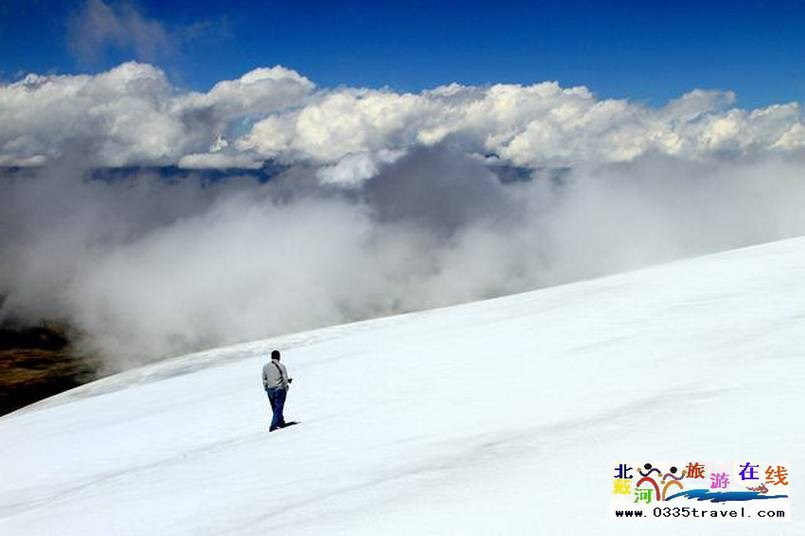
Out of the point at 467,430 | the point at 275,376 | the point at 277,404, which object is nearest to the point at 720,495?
the point at 467,430

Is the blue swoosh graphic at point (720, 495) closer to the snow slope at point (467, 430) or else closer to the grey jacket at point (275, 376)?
the snow slope at point (467, 430)

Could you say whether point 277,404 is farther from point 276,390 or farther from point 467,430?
point 467,430

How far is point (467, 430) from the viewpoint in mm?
12164

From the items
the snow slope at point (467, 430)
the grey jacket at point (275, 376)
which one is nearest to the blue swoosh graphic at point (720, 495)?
the snow slope at point (467, 430)

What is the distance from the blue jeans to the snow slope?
2.55 feet

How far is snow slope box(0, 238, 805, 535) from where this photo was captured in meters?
8.41

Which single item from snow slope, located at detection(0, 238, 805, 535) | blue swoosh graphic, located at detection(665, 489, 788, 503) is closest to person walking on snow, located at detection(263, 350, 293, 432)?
snow slope, located at detection(0, 238, 805, 535)

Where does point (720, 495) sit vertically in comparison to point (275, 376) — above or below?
below

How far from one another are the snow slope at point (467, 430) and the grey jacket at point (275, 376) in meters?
1.16

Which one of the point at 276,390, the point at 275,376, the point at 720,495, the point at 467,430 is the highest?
the point at 275,376

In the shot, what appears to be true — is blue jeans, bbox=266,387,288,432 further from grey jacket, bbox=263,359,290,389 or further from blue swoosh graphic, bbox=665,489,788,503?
blue swoosh graphic, bbox=665,489,788,503

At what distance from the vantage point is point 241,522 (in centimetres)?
909

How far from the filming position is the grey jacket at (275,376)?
16.1 metres

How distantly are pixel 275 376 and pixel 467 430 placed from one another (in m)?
5.82
